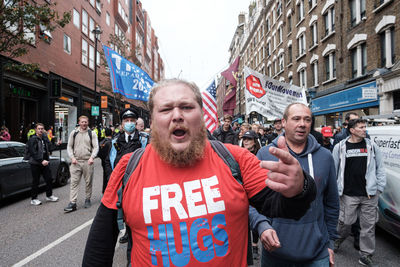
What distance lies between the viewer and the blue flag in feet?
24.7

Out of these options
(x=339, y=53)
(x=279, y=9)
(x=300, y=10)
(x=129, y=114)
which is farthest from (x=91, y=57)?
(x=129, y=114)

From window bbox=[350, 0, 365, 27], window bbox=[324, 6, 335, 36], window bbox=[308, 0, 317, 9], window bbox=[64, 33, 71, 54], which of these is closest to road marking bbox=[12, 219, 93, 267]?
window bbox=[350, 0, 365, 27]

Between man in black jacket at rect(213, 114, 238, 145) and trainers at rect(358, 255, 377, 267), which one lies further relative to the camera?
man in black jacket at rect(213, 114, 238, 145)

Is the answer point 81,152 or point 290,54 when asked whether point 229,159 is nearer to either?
point 81,152

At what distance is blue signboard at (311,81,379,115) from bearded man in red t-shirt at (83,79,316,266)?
40.8 feet

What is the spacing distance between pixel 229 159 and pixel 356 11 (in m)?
18.2

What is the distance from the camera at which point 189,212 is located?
1362 millimetres

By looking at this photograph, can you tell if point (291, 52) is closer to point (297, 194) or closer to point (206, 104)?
point (206, 104)

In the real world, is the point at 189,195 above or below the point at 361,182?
above

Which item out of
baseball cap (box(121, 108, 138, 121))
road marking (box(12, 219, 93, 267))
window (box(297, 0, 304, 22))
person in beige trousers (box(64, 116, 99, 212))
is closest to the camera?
road marking (box(12, 219, 93, 267))

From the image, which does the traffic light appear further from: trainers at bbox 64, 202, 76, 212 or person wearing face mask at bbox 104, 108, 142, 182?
person wearing face mask at bbox 104, 108, 142, 182

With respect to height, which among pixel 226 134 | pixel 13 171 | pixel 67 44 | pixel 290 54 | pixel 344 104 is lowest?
pixel 13 171

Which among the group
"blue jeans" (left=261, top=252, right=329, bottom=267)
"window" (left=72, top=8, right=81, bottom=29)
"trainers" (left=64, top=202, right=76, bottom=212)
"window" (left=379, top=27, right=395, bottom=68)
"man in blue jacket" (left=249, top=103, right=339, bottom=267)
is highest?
"window" (left=72, top=8, right=81, bottom=29)

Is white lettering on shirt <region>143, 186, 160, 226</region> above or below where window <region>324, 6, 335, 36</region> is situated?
below
